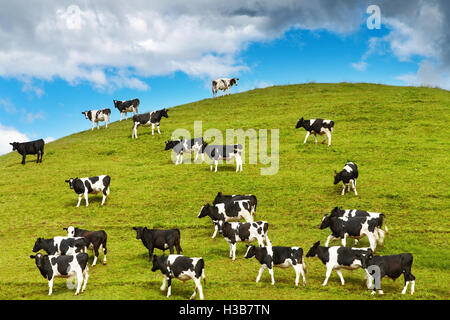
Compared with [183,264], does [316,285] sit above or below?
below

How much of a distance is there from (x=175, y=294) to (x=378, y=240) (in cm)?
894

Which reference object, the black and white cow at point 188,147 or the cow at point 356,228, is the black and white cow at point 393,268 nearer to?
the cow at point 356,228

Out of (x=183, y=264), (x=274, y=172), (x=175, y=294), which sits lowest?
(x=175, y=294)

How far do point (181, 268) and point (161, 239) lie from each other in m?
3.27

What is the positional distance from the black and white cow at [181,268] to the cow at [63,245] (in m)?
3.83

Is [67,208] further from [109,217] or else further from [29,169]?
[29,169]

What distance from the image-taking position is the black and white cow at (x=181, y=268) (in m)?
12.4

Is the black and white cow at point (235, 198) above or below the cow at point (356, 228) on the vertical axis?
above

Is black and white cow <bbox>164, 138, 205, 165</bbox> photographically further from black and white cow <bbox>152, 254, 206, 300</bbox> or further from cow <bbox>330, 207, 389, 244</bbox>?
black and white cow <bbox>152, 254, 206, 300</bbox>

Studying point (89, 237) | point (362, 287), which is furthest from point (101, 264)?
point (362, 287)

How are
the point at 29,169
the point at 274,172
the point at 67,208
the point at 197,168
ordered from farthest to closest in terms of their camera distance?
the point at 29,169 < the point at 197,168 < the point at 274,172 < the point at 67,208

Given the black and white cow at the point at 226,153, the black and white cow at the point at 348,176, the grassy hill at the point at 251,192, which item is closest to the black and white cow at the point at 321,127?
the grassy hill at the point at 251,192

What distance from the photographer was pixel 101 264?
1608 centimetres

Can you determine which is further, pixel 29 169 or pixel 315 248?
pixel 29 169
